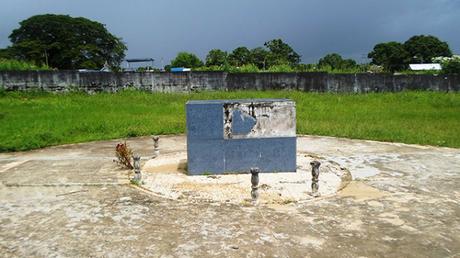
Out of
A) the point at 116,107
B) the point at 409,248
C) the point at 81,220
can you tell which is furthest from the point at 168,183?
the point at 116,107

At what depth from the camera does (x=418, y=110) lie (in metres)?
16.0

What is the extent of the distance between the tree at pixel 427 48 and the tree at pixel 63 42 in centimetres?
3619

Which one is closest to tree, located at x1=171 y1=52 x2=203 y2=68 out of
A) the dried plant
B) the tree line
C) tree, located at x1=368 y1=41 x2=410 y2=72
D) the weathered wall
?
the tree line

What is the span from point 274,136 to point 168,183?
2.05 metres

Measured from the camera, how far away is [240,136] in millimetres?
7848

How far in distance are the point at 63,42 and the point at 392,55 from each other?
37849 millimetres

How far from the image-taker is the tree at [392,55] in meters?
53.8

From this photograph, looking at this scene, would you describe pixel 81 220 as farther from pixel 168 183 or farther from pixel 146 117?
pixel 146 117

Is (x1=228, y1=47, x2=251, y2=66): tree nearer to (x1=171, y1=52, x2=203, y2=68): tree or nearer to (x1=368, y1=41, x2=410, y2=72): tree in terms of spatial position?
(x1=171, y1=52, x2=203, y2=68): tree

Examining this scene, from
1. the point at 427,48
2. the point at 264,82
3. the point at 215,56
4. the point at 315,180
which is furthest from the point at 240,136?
the point at 427,48

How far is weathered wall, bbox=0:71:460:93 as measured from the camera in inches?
774

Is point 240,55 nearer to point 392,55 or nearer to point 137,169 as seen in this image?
point 392,55

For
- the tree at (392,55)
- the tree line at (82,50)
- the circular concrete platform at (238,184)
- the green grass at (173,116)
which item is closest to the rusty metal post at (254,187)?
the circular concrete platform at (238,184)

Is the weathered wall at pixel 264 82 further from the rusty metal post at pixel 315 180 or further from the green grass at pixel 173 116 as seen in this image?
the rusty metal post at pixel 315 180
